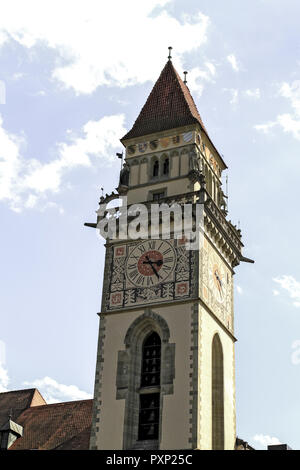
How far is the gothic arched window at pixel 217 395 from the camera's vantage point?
27531 mm

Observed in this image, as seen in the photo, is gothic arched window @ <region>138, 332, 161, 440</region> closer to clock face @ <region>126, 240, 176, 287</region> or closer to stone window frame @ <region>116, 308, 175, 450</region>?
stone window frame @ <region>116, 308, 175, 450</region>

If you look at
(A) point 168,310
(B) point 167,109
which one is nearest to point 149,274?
(A) point 168,310

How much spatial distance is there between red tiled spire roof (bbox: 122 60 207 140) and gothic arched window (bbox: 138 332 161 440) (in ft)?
29.5

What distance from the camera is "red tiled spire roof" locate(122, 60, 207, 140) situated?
32750mm

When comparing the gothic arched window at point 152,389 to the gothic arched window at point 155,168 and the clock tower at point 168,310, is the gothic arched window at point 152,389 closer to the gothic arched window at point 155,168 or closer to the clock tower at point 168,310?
the clock tower at point 168,310

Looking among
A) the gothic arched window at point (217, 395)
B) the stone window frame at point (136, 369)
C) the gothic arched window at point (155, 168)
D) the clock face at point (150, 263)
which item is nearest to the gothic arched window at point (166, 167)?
the gothic arched window at point (155, 168)

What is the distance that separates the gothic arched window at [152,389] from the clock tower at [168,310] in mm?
35

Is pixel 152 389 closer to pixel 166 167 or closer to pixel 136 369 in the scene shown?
pixel 136 369

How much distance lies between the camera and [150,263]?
29156 millimetres

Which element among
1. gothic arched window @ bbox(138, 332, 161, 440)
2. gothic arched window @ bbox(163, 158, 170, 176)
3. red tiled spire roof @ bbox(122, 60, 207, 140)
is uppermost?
red tiled spire roof @ bbox(122, 60, 207, 140)

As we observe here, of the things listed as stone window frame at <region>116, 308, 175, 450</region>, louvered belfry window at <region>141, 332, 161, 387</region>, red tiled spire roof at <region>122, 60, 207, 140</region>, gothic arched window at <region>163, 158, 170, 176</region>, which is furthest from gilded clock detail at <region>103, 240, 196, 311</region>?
red tiled spire roof at <region>122, 60, 207, 140</region>
